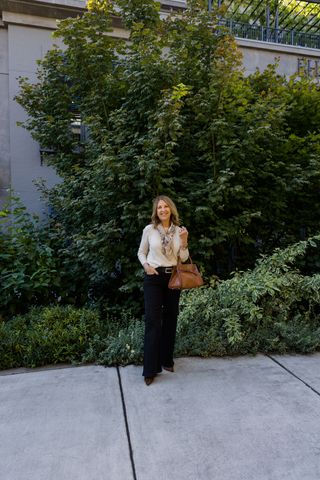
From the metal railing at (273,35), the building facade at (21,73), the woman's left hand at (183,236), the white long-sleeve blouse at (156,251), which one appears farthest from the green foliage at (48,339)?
the metal railing at (273,35)

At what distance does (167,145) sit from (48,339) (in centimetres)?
246

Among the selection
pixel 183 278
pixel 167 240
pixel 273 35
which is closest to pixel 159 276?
Answer: pixel 183 278

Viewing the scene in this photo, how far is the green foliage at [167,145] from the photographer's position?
4637 millimetres

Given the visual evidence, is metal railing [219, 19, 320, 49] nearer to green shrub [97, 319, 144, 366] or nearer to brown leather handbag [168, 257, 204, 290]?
brown leather handbag [168, 257, 204, 290]

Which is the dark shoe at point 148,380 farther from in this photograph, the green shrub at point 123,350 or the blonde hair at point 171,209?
the blonde hair at point 171,209

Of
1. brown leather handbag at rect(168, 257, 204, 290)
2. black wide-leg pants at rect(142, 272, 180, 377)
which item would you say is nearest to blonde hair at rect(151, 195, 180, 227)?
brown leather handbag at rect(168, 257, 204, 290)

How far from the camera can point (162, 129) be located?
4.31 m

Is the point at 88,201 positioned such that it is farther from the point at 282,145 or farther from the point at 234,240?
the point at 282,145

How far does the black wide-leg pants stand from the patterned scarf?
0.21m

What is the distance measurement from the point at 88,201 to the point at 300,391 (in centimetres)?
319

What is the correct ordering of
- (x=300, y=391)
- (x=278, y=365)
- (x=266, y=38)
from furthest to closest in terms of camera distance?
(x=266, y=38)
(x=278, y=365)
(x=300, y=391)

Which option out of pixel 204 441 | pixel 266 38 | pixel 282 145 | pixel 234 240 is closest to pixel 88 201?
pixel 234 240

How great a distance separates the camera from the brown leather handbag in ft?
11.6

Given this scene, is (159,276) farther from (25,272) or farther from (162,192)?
(25,272)
